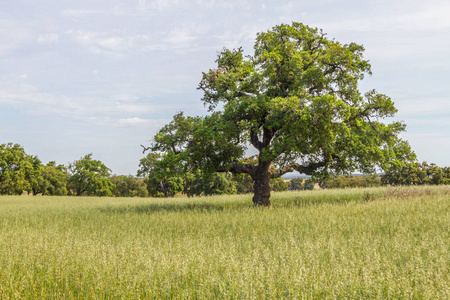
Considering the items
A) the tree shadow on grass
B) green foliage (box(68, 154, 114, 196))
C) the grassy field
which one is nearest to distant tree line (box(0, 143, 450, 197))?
green foliage (box(68, 154, 114, 196))

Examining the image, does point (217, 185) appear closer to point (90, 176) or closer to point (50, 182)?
point (90, 176)

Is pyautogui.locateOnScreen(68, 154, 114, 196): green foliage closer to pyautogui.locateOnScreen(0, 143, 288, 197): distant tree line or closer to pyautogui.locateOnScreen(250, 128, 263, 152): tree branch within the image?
pyautogui.locateOnScreen(0, 143, 288, 197): distant tree line

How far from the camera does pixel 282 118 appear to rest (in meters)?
16.3

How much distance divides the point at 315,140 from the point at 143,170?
41.5m

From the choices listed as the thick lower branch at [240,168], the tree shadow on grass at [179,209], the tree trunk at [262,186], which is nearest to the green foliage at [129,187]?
the tree shadow on grass at [179,209]

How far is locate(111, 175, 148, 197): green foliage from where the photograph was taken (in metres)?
70.0

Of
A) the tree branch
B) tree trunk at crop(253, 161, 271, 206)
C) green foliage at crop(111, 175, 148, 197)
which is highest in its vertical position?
the tree branch

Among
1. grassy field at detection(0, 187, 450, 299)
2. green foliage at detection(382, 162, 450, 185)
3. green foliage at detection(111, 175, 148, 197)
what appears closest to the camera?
grassy field at detection(0, 187, 450, 299)

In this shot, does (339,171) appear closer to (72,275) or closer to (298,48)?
(298,48)

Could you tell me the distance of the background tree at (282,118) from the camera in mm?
17000

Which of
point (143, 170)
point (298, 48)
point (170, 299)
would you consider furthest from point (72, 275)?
point (143, 170)

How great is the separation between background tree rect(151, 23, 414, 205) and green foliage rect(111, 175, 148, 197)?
53517 millimetres

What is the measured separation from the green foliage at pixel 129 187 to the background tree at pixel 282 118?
53.5 meters

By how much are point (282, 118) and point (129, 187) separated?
62.3 m
